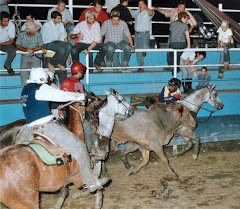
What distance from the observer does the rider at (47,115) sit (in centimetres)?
652

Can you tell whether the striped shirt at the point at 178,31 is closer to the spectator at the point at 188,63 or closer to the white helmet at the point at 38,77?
the spectator at the point at 188,63

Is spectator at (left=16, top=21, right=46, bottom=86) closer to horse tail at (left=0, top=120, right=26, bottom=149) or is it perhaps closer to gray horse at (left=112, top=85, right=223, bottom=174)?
horse tail at (left=0, top=120, right=26, bottom=149)

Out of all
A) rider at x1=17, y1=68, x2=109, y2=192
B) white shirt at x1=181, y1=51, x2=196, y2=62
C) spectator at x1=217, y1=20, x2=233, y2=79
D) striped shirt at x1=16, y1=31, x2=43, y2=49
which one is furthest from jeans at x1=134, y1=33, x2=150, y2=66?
rider at x1=17, y1=68, x2=109, y2=192

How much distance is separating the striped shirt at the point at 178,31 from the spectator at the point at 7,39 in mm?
4639

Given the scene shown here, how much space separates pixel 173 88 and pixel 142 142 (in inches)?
75.0

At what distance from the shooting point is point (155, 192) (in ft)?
29.1

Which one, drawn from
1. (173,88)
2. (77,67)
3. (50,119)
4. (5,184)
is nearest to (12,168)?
(5,184)

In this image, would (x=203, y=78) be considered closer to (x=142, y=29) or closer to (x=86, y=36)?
(x=142, y=29)

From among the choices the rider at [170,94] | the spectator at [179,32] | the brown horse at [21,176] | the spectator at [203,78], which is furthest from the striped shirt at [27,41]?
the brown horse at [21,176]

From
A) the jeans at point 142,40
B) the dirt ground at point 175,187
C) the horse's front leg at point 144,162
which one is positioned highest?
the jeans at point 142,40

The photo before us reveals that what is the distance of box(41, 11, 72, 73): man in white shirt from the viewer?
36.6ft

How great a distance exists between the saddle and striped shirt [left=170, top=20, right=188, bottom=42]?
275 inches

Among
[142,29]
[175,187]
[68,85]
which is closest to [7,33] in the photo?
[68,85]

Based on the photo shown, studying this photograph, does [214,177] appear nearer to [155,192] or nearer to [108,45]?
[155,192]
